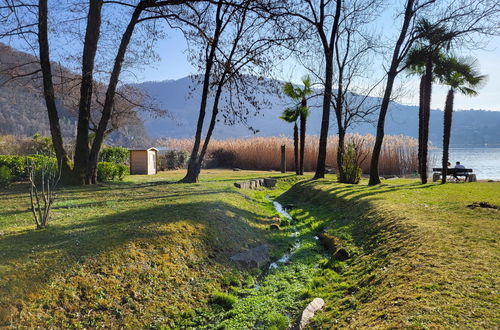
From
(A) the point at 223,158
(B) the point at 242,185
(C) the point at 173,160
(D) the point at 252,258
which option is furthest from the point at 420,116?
(C) the point at 173,160

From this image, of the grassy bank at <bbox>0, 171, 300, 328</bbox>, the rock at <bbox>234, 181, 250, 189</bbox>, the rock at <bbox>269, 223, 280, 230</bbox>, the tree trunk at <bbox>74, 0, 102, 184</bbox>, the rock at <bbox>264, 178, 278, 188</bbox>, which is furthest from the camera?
the rock at <bbox>264, 178, 278, 188</bbox>

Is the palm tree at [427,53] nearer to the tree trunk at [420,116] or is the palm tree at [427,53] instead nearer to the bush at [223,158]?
the tree trunk at [420,116]

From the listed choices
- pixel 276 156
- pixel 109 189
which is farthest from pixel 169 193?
pixel 276 156

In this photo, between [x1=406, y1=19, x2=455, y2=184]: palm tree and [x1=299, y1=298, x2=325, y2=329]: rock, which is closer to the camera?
[x1=299, y1=298, x2=325, y2=329]: rock

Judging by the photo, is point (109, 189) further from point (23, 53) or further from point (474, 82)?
point (474, 82)

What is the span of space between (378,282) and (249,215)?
487 centimetres

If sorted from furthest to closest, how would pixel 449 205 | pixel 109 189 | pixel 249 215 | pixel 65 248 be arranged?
pixel 109 189 → pixel 249 215 → pixel 449 205 → pixel 65 248

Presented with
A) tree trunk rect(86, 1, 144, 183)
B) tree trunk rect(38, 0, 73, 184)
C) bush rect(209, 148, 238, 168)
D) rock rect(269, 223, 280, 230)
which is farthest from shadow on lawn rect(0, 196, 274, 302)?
bush rect(209, 148, 238, 168)

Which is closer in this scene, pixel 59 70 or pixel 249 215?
pixel 249 215

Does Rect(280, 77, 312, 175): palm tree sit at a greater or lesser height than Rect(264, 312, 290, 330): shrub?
greater

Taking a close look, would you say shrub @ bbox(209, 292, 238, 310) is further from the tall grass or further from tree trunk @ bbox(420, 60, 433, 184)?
the tall grass

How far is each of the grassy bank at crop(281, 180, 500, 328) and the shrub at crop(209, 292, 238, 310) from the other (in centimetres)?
106

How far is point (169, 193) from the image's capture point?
33.8 feet

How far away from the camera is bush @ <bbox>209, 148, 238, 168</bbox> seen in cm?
2848
